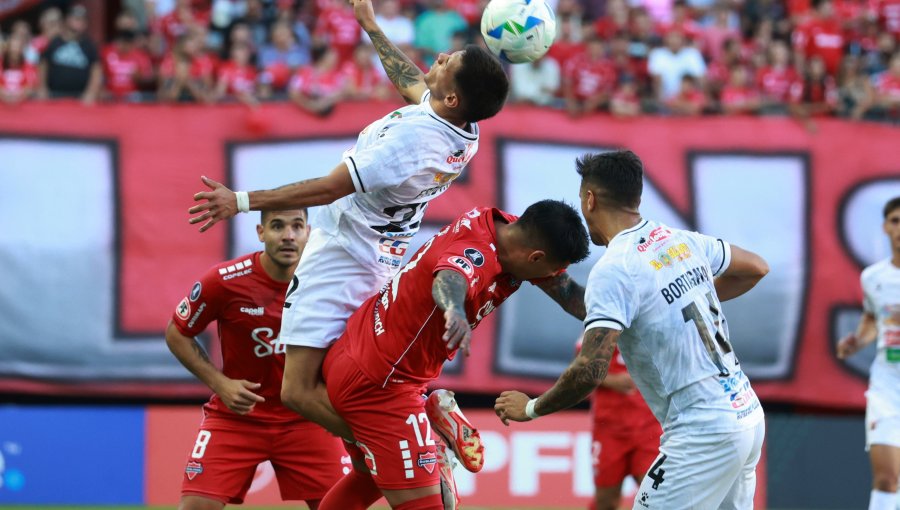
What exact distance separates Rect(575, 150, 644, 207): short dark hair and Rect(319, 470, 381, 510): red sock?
83.9 inches

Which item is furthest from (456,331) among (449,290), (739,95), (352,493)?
(739,95)

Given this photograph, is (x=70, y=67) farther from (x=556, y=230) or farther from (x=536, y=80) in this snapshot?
(x=556, y=230)

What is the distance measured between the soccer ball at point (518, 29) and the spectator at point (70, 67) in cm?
791

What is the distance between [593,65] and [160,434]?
6699mm

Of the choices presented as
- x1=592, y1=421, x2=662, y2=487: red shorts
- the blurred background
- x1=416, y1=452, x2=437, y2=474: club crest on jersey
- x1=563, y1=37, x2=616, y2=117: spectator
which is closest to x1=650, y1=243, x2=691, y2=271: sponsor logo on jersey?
x1=416, y1=452, x2=437, y2=474: club crest on jersey

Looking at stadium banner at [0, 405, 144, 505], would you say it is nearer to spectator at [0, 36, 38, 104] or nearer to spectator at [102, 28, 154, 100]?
spectator at [0, 36, 38, 104]

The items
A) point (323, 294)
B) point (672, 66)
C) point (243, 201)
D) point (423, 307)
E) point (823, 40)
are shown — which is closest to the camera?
point (243, 201)

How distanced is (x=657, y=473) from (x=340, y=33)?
1053 centimetres

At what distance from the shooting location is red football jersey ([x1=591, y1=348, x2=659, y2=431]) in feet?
31.0

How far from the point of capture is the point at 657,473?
568cm

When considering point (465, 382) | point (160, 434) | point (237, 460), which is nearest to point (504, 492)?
point (465, 382)

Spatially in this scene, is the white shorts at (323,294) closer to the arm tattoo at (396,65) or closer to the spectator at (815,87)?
the arm tattoo at (396,65)

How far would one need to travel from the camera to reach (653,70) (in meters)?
15.1

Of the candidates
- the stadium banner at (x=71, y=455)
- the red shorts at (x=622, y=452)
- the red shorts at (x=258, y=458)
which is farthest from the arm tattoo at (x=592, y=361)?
the stadium banner at (x=71, y=455)
